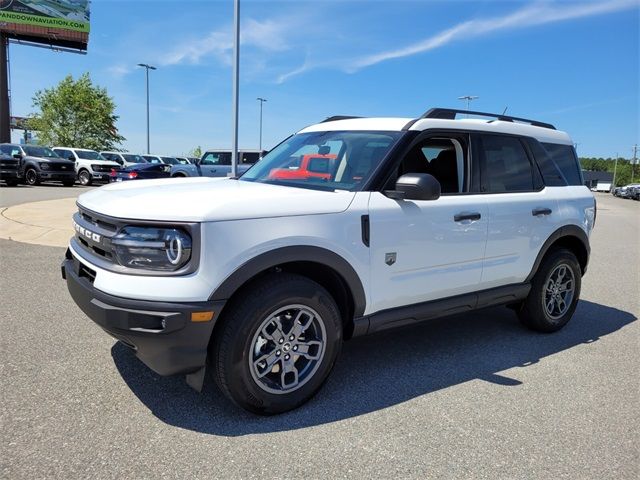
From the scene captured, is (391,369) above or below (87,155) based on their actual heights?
below

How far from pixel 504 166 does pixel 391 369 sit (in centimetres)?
199

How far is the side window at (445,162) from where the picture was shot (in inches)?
151

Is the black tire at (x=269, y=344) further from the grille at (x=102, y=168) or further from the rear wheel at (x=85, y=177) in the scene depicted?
the rear wheel at (x=85, y=177)

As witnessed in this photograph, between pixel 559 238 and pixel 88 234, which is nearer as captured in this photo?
pixel 88 234

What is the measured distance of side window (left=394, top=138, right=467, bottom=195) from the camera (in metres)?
3.82

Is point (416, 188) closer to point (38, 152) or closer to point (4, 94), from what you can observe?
point (38, 152)

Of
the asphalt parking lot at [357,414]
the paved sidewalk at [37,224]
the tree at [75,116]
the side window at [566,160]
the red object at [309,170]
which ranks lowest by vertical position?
the asphalt parking lot at [357,414]

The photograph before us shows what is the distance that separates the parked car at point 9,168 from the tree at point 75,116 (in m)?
25.2

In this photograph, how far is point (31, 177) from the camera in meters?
21.9

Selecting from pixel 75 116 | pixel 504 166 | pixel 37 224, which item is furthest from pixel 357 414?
pixel 75 116

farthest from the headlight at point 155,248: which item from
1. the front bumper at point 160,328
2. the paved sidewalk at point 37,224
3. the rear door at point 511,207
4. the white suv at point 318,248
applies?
the paved sidewalk at point 37,224

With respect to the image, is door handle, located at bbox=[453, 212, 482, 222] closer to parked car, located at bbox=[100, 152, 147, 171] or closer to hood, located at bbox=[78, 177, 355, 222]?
hood, located at bbox=[78, 177, 355, 222]

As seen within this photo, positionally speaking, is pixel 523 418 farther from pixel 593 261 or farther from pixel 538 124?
pixel 593 261

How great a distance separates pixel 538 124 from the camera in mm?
4816
